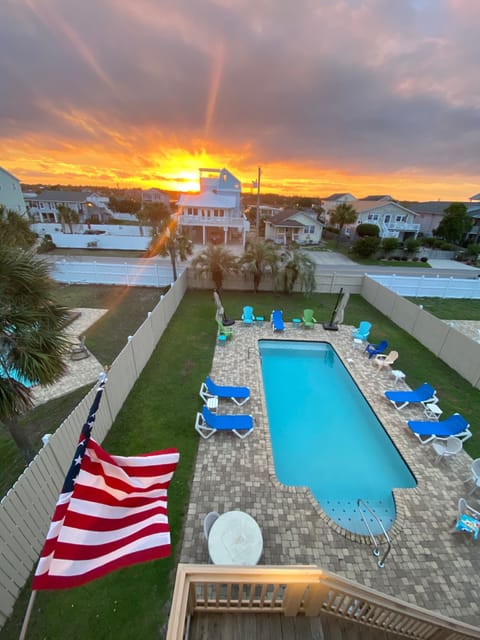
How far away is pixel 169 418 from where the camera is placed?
294 inches

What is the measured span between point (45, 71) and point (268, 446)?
17.4m

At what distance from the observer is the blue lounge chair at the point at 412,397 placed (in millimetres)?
8156

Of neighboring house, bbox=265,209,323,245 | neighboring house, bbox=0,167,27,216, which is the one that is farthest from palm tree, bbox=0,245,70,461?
neighboring house, bbox=0,167,27,216

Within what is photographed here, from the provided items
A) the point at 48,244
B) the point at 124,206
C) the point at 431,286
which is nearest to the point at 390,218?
the point at 431,286

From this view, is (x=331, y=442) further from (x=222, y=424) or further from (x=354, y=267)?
(x=354, y=267)

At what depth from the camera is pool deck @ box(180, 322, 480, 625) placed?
443 cm

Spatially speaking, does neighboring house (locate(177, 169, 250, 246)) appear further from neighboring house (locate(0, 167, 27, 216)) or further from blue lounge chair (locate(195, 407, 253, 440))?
blue lounge chair (locate(195, 407, 253, 440))

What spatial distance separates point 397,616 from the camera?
2.95m

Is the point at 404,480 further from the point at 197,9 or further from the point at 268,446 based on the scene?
the point at 197,9

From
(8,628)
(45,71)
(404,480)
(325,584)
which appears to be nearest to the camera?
(325,584)

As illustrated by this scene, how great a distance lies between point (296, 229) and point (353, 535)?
34.6 m

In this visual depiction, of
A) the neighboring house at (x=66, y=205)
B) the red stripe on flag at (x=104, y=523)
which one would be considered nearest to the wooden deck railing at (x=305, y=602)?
the red stripe on flag at (x=104, y=523)

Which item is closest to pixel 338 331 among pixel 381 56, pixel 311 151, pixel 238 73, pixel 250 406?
pixel 250 406

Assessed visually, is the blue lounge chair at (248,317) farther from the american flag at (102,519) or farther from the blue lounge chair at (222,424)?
the american flag at (102,519)
